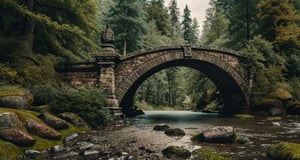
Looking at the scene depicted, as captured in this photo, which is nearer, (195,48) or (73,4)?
(73,4)

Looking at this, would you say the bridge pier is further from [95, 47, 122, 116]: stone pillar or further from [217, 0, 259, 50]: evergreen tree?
[217, 0, 259, 50]: evergreen tree

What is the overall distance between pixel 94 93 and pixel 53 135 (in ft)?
20.4

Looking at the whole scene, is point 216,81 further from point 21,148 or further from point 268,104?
point 21,148

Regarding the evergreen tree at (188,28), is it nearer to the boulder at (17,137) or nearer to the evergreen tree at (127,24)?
the evergreen tree at (127,24)

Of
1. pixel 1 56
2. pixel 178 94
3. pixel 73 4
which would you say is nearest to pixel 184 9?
pixel 178 94

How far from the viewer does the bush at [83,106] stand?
12.1m

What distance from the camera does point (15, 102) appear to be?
9.59 metres

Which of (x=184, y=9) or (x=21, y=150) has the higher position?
(x=184, y=9)

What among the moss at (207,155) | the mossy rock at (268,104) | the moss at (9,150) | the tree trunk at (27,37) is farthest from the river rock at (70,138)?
the mossy rock at (268,104)

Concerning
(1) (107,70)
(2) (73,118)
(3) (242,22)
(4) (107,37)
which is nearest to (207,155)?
(2) (73,118)

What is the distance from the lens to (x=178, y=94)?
222 feet

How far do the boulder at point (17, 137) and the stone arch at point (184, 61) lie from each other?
11867 mm

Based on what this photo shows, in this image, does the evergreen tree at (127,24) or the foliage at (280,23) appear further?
the evergreen tree at (127,24)

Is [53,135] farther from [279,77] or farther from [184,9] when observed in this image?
[184,9]
